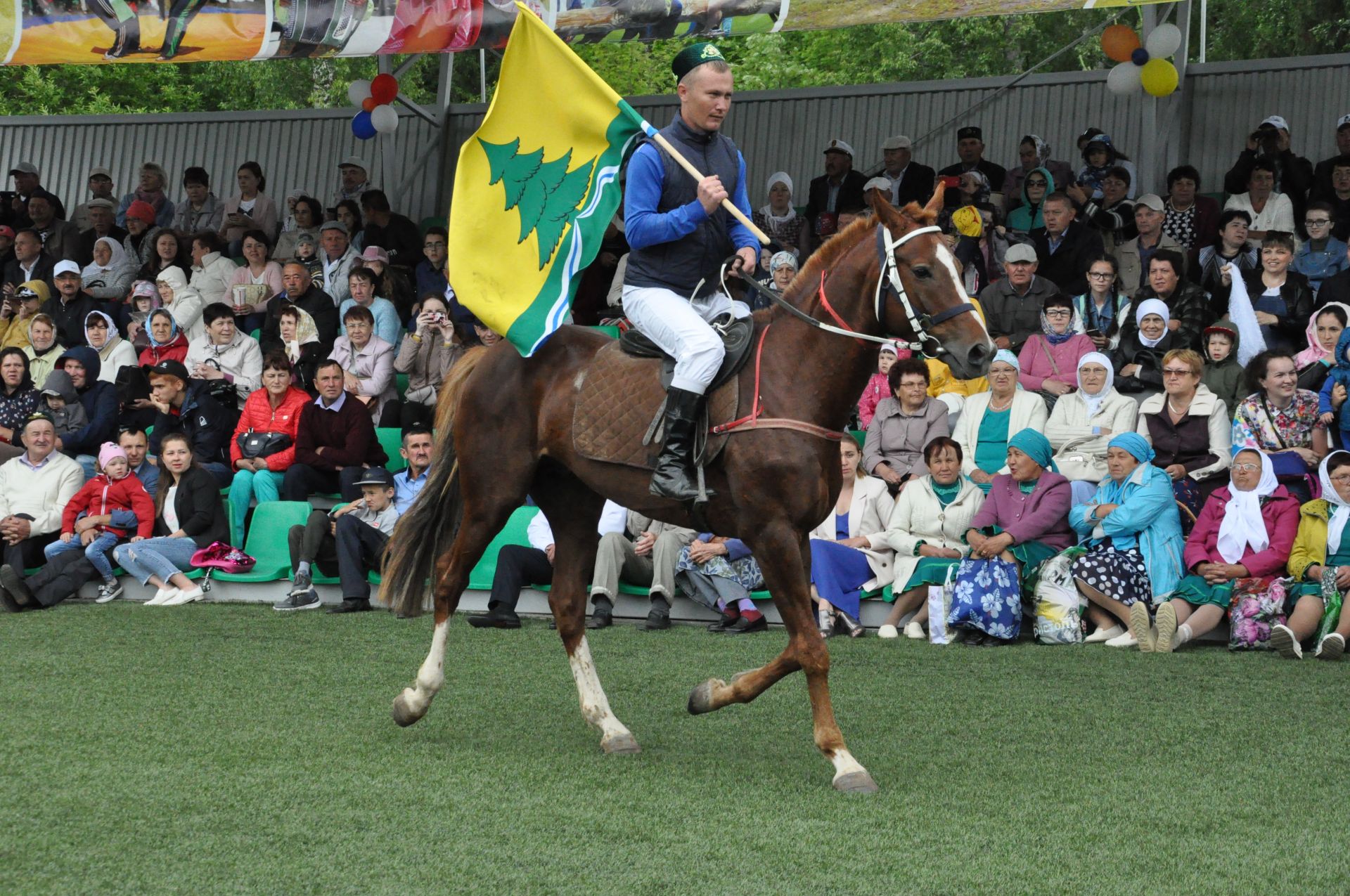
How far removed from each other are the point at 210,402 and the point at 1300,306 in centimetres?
901

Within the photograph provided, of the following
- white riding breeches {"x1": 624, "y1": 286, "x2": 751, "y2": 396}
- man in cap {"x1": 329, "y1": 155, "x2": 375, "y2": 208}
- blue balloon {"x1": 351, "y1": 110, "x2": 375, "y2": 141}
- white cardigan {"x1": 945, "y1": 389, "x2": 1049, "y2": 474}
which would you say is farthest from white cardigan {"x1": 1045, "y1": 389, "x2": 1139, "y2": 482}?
blue balloon {"x1": 351, "y1": 110, "x2": 375, "y2": 141}

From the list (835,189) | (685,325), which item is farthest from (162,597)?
(835,189)

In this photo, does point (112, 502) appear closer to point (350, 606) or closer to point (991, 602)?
point (350, 606)

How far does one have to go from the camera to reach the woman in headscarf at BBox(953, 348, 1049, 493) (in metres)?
10.2

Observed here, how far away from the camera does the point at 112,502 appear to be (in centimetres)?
1139

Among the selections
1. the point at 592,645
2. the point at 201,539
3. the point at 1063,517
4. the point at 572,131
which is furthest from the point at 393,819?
the point at 201,539

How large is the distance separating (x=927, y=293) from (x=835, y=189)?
32.9 ft

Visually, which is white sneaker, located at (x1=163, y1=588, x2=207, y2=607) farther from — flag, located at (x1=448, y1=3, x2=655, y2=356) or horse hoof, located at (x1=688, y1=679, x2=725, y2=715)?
horse hoof, located at (x1=688, y1=679, x2=725, y2=715)

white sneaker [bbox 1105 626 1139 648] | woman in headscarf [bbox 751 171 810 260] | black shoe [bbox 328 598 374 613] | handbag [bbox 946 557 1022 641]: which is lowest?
black shoe [bbox 328 598 374 613]

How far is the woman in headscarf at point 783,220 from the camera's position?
14359 mm

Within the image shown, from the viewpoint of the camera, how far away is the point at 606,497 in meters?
6.25

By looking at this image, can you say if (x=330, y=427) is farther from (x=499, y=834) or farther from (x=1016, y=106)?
(x=1016, y=106)

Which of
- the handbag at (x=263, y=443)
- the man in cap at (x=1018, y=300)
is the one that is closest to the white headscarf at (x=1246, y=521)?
the man in cap at (x=1018, y=300)

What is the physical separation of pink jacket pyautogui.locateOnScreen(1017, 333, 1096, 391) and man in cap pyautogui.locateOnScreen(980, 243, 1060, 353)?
59cm
